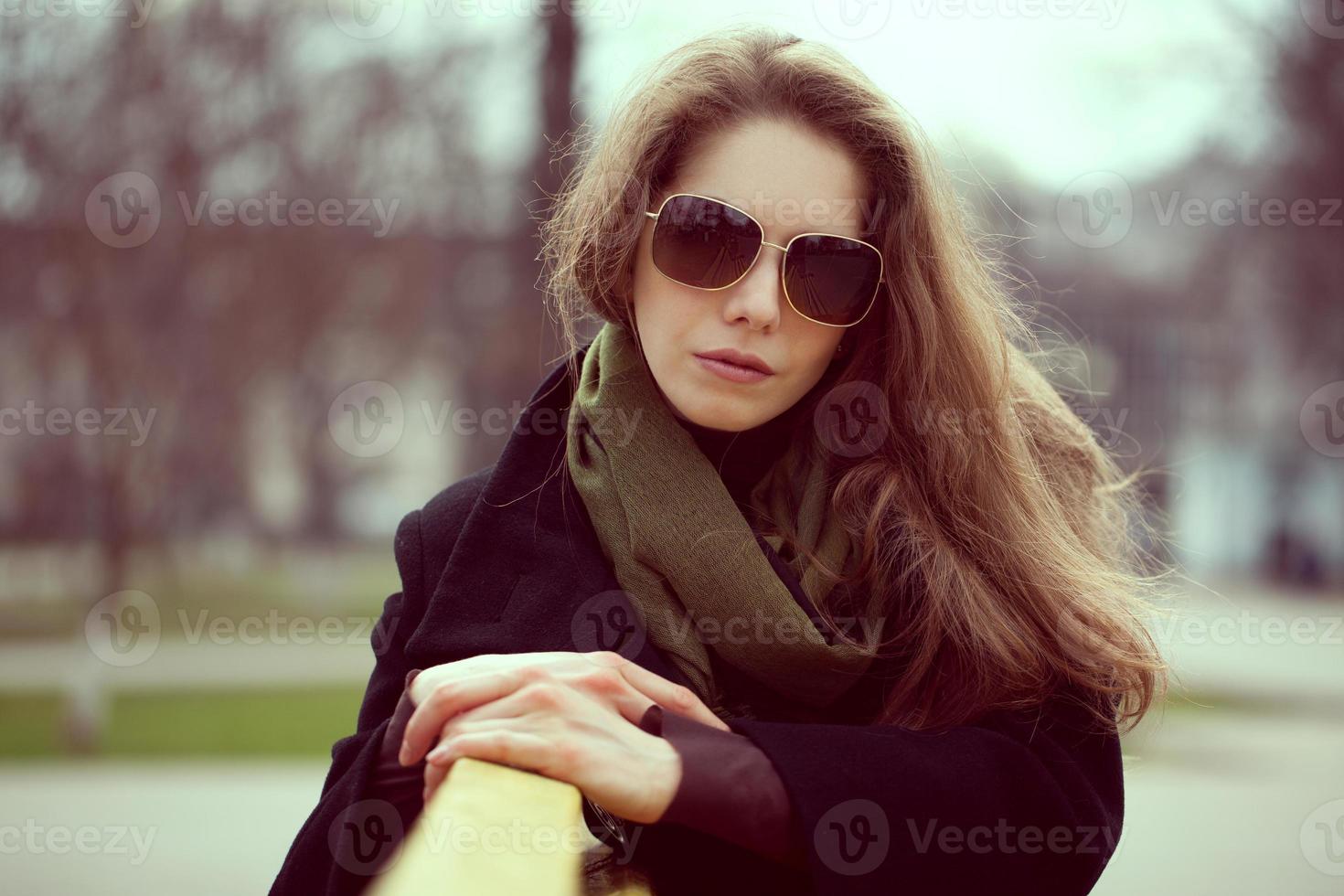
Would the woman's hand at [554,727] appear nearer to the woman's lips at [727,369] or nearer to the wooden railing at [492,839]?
the wooden railing at [492,839]

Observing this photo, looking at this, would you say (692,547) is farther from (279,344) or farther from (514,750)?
(279,344)

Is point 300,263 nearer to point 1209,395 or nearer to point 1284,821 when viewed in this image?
point 1284,821

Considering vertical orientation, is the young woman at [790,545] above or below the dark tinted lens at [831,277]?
below

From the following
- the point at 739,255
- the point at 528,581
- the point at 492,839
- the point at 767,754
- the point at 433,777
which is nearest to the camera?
the point at 492,839

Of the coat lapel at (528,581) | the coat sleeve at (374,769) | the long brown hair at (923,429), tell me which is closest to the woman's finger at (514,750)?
the coat sleeve at (374,769)

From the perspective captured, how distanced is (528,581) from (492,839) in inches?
34.0

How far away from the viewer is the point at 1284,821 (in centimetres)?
730

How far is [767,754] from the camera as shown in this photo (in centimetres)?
177

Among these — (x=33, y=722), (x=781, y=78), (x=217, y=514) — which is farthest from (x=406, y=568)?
(x=217, y=514)

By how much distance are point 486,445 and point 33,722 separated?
188 inches

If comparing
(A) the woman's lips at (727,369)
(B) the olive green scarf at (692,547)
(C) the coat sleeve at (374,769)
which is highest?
(A) the woman's lips at (727,369)

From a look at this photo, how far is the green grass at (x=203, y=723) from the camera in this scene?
10117 mm

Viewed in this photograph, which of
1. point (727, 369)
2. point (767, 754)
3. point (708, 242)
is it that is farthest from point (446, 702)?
point (708, 242)

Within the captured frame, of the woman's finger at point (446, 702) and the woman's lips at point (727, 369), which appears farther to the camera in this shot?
the woman's lips at point (727, 369)
